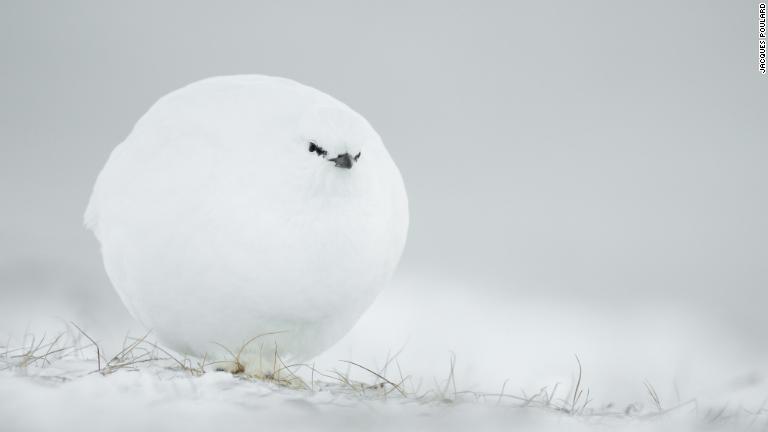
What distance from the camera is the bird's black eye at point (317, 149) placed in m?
4.74

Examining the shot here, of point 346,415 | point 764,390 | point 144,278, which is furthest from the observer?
point 144,278

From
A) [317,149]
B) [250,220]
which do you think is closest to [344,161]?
[317,149]

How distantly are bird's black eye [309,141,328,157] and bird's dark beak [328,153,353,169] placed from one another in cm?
10

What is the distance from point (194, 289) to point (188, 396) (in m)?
1.40

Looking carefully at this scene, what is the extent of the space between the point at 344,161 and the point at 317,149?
0.22 meters

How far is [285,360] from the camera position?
5.33 m

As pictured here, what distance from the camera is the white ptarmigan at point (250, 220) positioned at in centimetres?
472

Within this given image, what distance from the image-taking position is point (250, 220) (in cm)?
469

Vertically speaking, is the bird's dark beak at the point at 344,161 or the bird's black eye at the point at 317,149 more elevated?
the bird's black eye at the point at 317,149

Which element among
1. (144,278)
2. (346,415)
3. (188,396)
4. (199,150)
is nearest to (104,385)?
(188,396)

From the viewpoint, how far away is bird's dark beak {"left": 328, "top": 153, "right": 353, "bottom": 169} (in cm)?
468

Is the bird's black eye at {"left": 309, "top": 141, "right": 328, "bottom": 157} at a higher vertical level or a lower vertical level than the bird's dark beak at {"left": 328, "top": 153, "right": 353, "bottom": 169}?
higher

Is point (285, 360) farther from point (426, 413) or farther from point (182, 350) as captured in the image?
point (426, 413)

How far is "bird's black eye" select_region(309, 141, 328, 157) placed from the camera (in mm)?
4738
